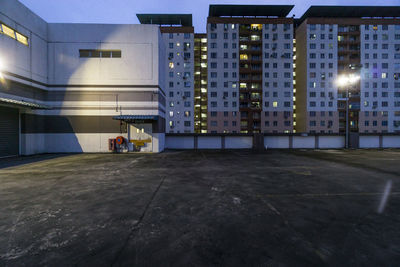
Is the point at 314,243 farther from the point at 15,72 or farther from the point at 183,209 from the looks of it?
the point at 15,72

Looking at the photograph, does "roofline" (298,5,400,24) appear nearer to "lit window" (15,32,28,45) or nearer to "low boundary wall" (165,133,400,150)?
"low boundary wall" (165,133,400,150)

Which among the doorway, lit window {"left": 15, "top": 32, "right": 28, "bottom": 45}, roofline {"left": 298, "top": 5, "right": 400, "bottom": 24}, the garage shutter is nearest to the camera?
the garage shutter

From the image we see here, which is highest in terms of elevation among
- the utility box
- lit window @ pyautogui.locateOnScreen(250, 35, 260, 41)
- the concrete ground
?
lit window @ pyautogui.locateOnScreen(250, 35, 260, 41)

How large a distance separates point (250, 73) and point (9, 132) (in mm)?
50248

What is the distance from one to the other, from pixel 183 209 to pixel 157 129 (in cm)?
1438

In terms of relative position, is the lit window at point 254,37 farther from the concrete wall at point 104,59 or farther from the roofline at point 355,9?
the concrete wall at point 104,59

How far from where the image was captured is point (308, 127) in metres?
46.9

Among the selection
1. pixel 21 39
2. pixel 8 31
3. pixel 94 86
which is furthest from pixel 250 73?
pixel 8 31

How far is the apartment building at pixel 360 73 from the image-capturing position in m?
47.4

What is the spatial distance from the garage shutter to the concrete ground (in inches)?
462

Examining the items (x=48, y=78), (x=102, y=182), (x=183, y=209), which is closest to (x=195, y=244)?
(x=183, y=209)

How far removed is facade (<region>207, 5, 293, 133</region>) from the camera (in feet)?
155

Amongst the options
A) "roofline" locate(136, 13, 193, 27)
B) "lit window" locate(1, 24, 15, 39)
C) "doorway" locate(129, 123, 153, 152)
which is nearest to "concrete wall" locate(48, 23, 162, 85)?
"lit window" locate(1, 24, 15, 39)

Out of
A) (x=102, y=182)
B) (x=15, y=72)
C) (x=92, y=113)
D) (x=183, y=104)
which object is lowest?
(x=102, y=182)
